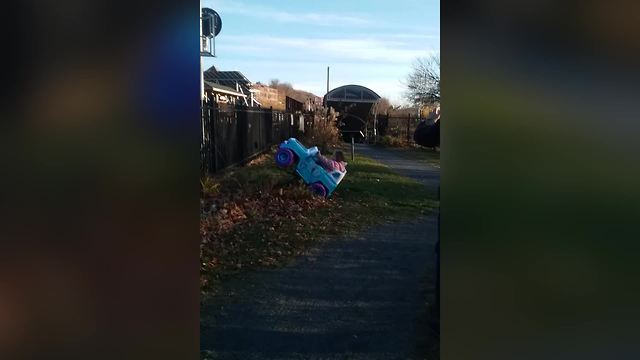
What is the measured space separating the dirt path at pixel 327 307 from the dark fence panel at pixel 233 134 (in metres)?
2.36

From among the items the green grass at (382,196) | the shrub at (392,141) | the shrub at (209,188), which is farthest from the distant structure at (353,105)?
the shrub at (209,188)

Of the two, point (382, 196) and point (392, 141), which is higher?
point (392, 141)

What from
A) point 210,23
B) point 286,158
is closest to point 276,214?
point 286,158

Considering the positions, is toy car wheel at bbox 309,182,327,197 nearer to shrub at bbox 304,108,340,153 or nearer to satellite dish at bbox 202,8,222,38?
satellite dish at bbox 202,8,222,38

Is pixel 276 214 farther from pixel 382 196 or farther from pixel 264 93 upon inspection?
pixel 264 93

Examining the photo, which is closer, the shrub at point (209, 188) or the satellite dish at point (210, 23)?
the shrub at point (209, 188)

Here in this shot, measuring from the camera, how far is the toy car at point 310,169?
9969mm

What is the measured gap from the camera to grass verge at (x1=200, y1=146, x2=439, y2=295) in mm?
5988

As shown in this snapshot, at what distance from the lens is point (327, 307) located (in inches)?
177

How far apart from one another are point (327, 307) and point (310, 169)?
227 inches

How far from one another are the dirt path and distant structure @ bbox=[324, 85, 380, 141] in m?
22.4

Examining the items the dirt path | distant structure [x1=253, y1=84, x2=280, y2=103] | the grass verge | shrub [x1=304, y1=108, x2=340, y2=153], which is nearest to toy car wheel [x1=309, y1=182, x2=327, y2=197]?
the grass verge

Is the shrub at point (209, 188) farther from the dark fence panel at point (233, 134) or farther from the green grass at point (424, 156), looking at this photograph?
the green grass at point (424, 156)
